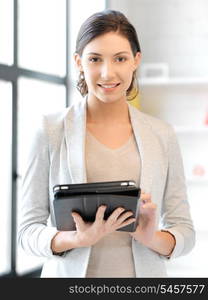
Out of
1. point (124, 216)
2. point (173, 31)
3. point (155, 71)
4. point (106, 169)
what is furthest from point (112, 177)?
point (173, 31)

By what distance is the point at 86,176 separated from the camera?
102 centimetres

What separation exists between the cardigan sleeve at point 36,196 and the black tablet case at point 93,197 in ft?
0.34

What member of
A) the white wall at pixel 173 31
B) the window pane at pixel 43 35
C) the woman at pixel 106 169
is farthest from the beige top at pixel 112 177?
the white wall at pixel 173 31

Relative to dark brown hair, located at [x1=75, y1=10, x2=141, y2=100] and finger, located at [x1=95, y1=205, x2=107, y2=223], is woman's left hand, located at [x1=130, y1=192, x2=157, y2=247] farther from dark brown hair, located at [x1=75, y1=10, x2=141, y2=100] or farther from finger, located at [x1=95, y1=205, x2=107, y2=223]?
dark brown hair, located at [x1=75, y1=10, x2=141, y2=100]

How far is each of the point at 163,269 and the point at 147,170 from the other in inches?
8.3

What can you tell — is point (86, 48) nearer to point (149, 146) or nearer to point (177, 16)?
point (149, 146)

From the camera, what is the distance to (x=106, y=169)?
3.39 ft

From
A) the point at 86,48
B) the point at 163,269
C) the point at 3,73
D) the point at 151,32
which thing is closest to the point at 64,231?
the point at 163,269

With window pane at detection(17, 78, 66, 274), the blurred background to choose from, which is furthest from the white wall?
window pane at detection(17, 78, 66, 274)

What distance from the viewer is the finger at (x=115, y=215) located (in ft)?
3.00

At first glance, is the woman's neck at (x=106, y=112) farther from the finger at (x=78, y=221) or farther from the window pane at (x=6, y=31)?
the window pane at (x=6, y=31)

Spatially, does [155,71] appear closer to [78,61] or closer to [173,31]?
[173,31]

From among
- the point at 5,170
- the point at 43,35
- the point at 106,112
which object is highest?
the point at 43,35

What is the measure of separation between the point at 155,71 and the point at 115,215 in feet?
10.2
